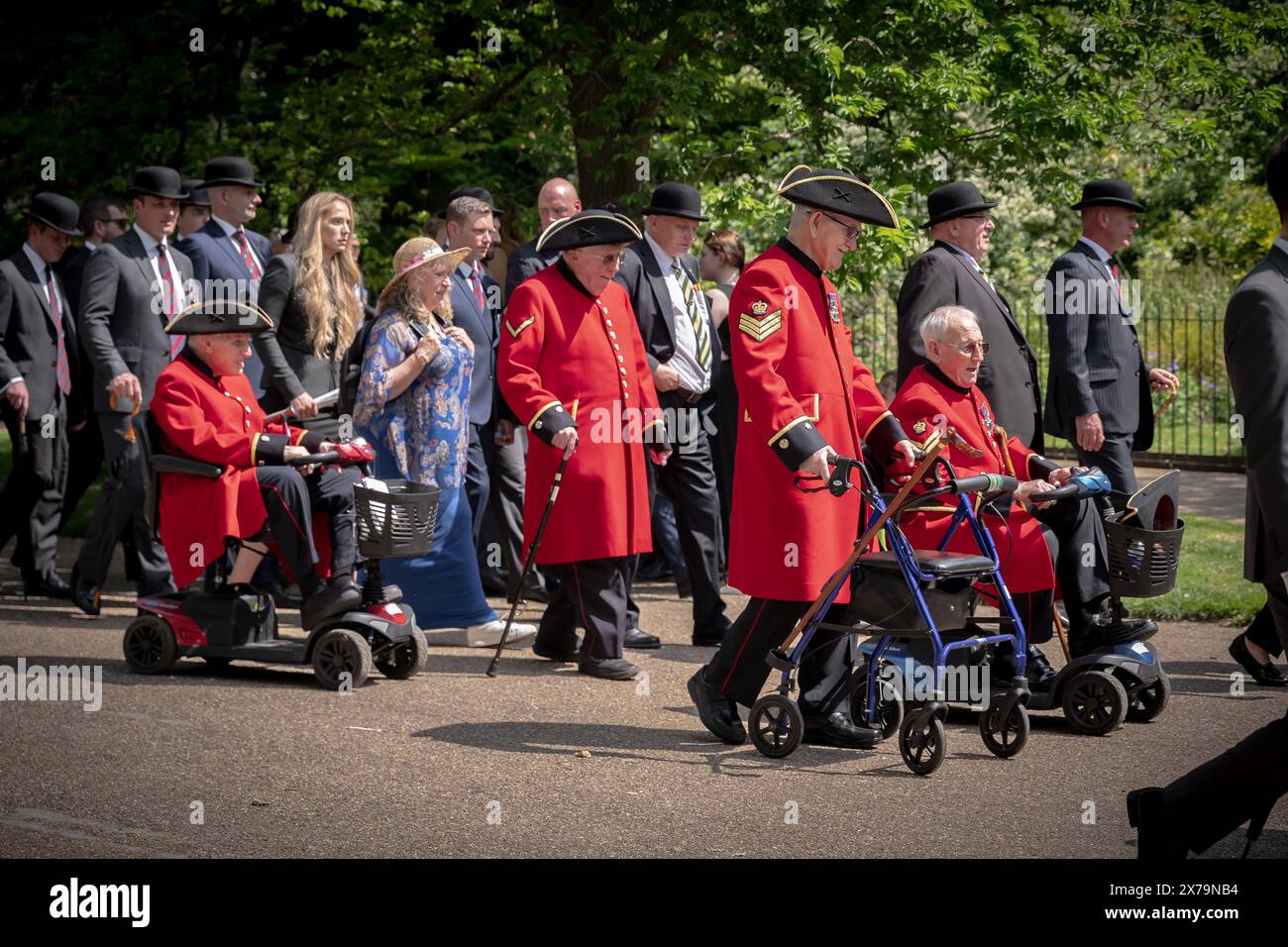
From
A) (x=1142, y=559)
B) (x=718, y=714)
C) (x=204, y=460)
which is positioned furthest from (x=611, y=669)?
(x=1142, y=559)

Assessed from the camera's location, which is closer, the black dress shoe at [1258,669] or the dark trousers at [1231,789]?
the dark trousers at [1231,789]

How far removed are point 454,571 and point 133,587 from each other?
10.3 feet

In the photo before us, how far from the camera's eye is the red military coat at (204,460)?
317 inches

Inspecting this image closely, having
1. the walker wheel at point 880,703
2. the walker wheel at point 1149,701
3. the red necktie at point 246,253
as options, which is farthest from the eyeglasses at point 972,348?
the red necktie at point 246,253

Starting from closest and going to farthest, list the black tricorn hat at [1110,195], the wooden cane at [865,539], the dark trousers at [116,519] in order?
the wooden cane at [865,539], the black tricorn hat at [1110,195], the dark trousers at [116,519]

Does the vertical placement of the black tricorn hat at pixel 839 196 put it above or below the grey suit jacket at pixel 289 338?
above

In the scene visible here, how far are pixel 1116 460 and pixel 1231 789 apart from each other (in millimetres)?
4154

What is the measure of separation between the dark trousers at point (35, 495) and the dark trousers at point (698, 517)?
380 cm

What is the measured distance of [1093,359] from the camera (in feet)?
28.3

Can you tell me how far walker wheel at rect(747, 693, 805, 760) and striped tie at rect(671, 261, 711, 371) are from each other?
3.38m

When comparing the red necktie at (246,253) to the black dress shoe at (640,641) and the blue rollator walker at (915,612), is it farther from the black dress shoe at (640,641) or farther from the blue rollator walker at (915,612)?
the blue rollator walker at (915,612)

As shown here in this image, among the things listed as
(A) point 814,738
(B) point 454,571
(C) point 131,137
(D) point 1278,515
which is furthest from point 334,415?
(C) point 131,137

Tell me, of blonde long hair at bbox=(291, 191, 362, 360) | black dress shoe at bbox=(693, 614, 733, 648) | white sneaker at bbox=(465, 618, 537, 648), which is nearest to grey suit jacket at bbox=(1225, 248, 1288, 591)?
black dress shoe at bbox=(693, 614, 733, 648)

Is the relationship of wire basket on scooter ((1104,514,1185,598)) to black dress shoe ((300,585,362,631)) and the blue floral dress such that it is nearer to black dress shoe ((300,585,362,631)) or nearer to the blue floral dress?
black dress shoe ((300,585,362,631))
